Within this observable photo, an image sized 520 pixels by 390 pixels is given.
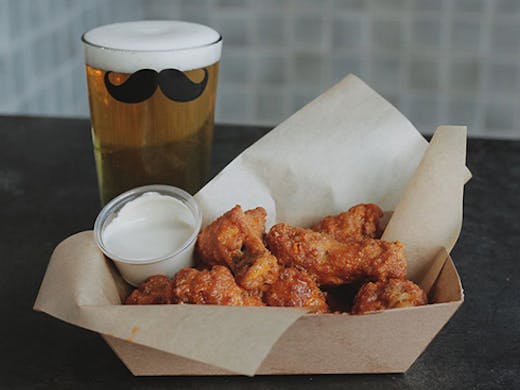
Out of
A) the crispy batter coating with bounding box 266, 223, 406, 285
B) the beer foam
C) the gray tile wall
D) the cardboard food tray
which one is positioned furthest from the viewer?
the gray tile wall

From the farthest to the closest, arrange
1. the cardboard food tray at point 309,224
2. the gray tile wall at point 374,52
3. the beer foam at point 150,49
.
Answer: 1. the gray tile wall at point 374,52
2. the beer foam at point 150,49
3. the cardboard food tray at point 309,224

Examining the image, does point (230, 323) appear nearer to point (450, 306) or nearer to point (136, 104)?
point (450, 306)

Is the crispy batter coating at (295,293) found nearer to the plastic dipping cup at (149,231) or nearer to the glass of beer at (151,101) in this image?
the plastic dipping cup at (149,231)

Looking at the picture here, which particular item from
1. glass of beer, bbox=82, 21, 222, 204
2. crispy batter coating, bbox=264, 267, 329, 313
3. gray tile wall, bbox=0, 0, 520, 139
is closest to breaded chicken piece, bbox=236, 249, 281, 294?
crispy batter coating, bbox=264, 267, 329, 313

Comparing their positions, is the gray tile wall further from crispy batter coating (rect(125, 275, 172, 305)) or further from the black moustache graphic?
crispy batter coating (rect(125, 275, 172, 305))

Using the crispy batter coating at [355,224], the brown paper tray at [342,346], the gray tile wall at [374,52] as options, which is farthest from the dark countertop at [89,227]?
the gray tile wall at [374,52]
